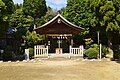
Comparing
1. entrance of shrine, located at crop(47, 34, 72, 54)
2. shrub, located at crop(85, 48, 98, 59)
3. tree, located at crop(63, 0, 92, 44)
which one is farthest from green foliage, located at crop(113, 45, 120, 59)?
tree, located at crop(63, 0, 92, 44)

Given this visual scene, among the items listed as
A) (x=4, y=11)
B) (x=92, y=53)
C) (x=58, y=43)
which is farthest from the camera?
(x=58, y=43)

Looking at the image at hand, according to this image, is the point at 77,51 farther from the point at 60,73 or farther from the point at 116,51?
the point at 60,73

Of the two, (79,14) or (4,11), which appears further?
(79,14)

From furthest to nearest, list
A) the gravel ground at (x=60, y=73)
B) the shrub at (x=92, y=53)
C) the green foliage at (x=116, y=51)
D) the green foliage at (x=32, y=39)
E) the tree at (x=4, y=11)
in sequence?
1. the green foliage at (x=32, y=39)
2. the shrub at (x=92, y=53)
3. the green foliage at (x=116, y=51)
4. the tree at (x=4, y=11)
5. the gravel ground at (x=60, y=73)

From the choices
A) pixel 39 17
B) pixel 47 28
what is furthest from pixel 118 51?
pixel 39 17

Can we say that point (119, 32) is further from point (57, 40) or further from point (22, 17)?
point (22, 17)

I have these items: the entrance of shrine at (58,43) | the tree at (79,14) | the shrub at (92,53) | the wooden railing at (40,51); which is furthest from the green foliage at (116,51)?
the tree at (79,14)

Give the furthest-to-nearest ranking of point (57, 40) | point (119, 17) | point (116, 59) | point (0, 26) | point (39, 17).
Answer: point (39, 17) → point (57, 40) → point (116, 59) → point (0, 26) → point (119, 17)

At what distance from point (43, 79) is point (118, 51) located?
14016 mm

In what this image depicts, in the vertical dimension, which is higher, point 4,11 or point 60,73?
point 4,11

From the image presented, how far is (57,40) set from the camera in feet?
105

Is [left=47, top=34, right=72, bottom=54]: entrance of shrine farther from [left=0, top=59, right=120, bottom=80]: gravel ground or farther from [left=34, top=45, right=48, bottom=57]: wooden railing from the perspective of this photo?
[left=0, top=59, right=120, bottom=80]: gravel ground

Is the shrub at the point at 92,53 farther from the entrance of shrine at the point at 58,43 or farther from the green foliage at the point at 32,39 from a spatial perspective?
the green foliage at the point at 32,39

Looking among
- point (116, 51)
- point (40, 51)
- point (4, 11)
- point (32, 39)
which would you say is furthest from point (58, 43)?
point (4, 11)
